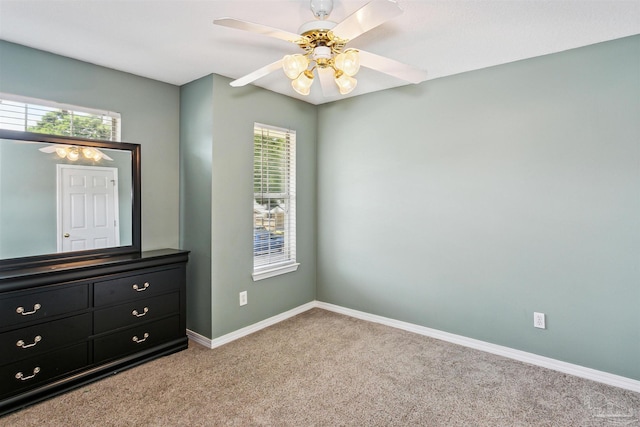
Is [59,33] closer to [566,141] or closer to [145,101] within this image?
[145,101]

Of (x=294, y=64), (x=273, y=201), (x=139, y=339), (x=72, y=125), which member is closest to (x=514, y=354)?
(x=273, y=201)

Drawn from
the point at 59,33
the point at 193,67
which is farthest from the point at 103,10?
the point at 193,67

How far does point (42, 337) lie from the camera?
7.48 feet

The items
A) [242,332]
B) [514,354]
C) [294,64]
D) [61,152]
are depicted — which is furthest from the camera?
[242,332]

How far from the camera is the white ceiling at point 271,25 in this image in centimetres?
199

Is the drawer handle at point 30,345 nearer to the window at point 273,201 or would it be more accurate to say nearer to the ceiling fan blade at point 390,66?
the window at point 273,201

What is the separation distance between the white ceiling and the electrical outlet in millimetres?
2020

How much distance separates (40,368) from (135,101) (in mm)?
2169

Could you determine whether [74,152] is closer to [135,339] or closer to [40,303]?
[40,303]

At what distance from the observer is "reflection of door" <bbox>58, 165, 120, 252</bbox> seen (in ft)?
8.59

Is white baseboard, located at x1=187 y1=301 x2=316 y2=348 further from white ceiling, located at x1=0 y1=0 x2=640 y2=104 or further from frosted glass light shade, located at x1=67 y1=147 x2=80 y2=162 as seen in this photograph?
white ceiling, located at x1=0 y1=0 x2=640 y2=104

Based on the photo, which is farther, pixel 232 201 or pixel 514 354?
pixel 232 201

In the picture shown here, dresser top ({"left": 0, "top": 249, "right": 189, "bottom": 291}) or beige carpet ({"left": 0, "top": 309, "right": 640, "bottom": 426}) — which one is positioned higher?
dresser top ({"left": 0, "top": 249, "right": 189, "bottom": 291})

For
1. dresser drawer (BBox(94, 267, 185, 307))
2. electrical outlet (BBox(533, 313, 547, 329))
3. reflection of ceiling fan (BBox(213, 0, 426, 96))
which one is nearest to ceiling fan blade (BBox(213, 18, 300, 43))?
reflection of ceiling fan (BBox(213, 0, 426, 96))
